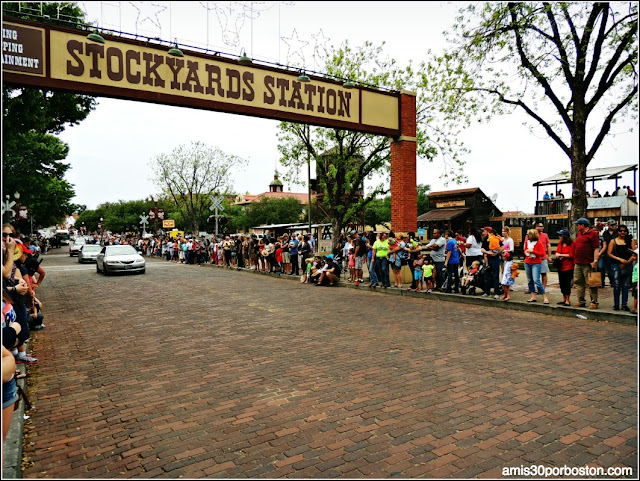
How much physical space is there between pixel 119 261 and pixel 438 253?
584 inches

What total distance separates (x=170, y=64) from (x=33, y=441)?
11.0 metres

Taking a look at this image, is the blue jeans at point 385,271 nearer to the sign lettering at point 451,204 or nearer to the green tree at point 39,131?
the green tree at point 39,131

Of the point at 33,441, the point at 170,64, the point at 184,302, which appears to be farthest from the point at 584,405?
the point at 170,64

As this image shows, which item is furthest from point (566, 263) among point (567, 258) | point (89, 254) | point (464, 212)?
point (89, 254)

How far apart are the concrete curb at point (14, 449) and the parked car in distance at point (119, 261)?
17.2 m

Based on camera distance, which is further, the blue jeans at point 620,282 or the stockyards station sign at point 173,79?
the stockyards station sign at point 173,79

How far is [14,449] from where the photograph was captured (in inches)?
141

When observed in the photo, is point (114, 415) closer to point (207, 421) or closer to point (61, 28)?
point (207, 421)

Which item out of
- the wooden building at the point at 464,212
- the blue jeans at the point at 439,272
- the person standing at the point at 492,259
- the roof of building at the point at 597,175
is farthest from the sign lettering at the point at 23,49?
the wooden building at the point at 464,212

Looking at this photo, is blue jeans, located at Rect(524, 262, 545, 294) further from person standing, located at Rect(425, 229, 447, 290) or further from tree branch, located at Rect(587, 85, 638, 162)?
tree branch, located at Rect(587, 85, 638, 162)

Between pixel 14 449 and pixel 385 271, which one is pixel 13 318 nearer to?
pixel 14 449

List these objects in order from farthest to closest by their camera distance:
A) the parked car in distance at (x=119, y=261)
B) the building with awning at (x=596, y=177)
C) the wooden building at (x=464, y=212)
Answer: the wooden building at (x=464, y=212), the building with awning at (x=596, y=177), the parked car in distance at (x=119, y=261)

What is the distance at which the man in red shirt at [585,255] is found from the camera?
9336 mm

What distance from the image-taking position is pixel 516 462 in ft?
11.4
